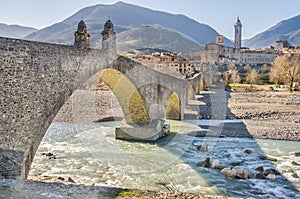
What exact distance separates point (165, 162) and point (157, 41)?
159m

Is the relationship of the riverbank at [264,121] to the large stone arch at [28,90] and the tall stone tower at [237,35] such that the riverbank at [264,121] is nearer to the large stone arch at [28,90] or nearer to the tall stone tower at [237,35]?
the large stone arch at [28,90]

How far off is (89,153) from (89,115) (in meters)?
12.1

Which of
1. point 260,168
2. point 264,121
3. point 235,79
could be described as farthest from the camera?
point 235,79

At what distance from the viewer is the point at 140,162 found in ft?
49.9

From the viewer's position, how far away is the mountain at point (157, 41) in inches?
6457

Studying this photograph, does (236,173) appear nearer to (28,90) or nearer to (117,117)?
(28,90)

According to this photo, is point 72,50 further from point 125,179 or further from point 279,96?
point 279,96

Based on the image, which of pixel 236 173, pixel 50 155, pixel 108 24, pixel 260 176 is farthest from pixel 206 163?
pixel 108 24

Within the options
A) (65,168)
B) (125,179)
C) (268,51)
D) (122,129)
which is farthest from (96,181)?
(268,51)

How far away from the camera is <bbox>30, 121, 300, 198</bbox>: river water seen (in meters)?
11.9

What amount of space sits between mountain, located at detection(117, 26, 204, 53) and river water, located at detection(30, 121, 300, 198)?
140 metres

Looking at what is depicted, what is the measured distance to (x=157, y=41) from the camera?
17150 centimetres

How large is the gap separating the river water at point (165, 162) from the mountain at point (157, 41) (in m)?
140

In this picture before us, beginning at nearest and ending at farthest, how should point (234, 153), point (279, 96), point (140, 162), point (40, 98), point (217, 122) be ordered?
point (40, 98) → point (140, 162) → point (234, 153) → point (217, 122) → point (279, 96)
